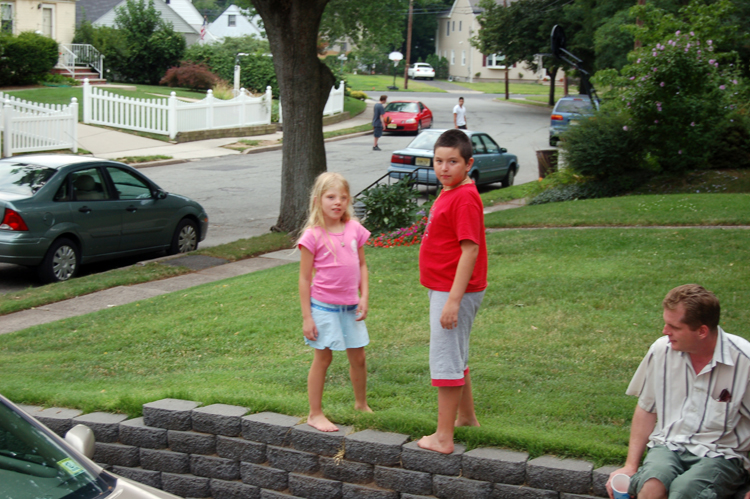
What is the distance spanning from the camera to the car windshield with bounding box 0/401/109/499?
2.68m

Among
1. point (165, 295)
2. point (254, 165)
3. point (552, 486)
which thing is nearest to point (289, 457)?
point (552, 486)

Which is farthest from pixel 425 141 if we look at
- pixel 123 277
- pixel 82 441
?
pixel 82 441

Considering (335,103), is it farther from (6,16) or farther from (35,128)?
(35,128)

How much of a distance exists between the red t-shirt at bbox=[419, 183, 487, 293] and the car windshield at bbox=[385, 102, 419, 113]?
2979cm

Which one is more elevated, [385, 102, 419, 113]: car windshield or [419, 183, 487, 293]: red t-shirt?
[385, 102, 419, 113]: car windshield

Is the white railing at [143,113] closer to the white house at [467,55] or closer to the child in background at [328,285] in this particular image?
the child in background at [328,285]

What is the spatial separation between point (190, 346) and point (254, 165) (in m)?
17.0

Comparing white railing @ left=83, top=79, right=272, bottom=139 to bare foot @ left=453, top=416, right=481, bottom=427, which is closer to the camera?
bare foot @ left=453, top=416, right=481, bottom=427

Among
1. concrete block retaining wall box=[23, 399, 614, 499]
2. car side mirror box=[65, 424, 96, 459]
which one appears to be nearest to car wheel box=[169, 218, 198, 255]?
concrete block retaining wall box=[23, 399, 614, 499]

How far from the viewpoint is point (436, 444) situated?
3.81m

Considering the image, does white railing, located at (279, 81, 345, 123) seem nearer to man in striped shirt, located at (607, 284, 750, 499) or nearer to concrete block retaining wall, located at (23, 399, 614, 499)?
concrete block retaining wall, located at (23, 399, 614, 499)

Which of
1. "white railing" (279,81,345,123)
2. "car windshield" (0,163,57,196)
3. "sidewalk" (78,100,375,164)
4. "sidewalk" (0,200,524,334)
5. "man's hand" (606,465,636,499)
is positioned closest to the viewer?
"man's hand" (606,465,636,499)

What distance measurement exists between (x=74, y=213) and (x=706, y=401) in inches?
337

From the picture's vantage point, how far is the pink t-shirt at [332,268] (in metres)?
4.09
